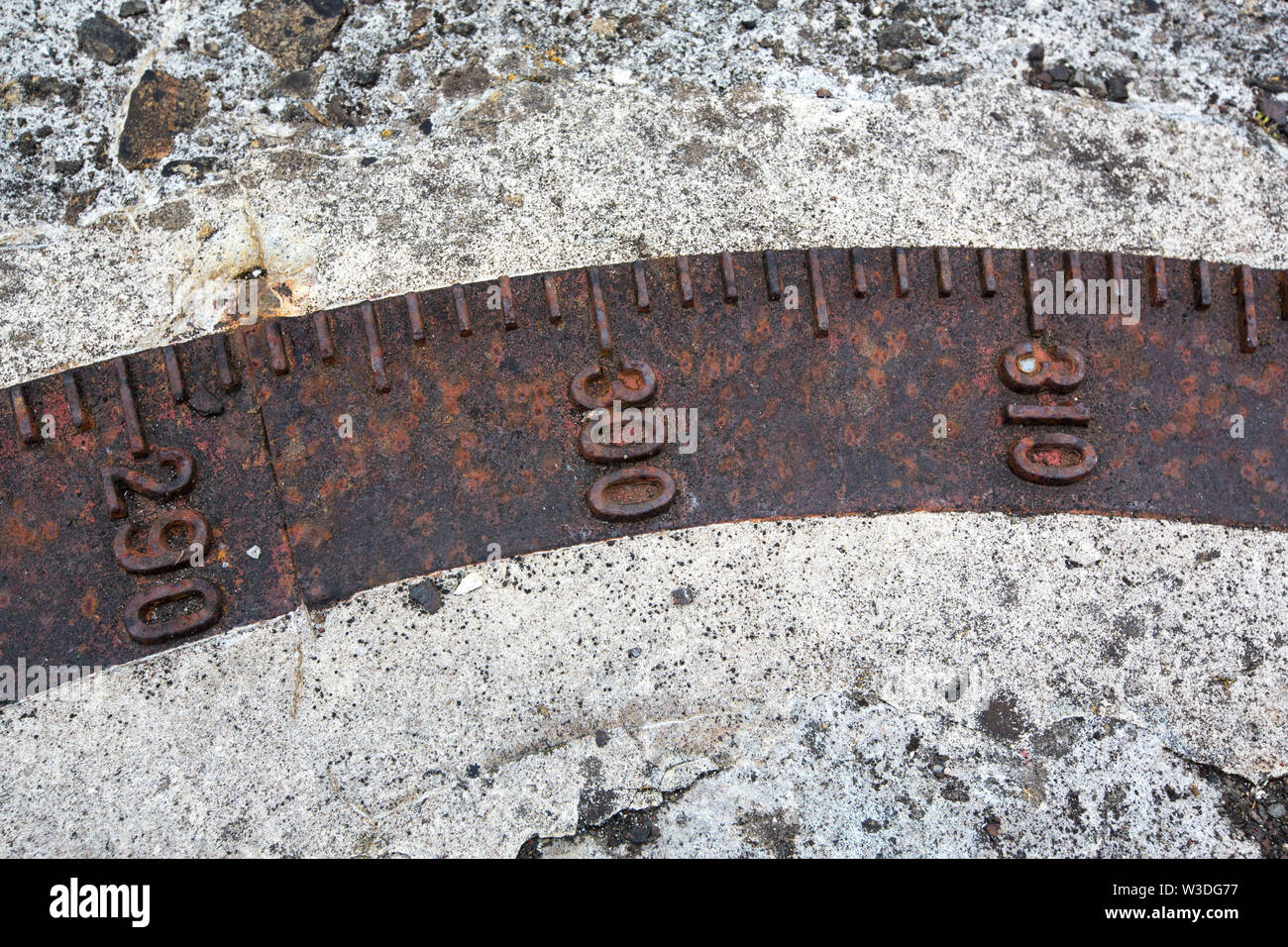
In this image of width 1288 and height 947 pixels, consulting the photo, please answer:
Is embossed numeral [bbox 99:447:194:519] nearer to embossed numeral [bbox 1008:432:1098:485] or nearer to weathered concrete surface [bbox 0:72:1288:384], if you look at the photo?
weathered concrete surface [bbox 0:72:1288:384]

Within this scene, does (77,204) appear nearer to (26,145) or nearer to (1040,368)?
(26,145)

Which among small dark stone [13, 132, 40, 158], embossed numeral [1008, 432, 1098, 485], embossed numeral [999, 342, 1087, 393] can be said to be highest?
small dark stone [13, 132, 40, 158]

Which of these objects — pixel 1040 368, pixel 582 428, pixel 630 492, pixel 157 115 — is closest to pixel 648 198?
pixel 582 428

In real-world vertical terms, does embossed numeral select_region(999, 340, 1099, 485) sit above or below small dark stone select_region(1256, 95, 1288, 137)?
below

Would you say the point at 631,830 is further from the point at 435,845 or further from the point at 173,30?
the point at 173,30

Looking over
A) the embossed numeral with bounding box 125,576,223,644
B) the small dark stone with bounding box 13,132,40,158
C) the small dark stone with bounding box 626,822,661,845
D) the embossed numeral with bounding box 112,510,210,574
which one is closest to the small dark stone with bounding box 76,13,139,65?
the small dark stone with bounding box 13,132,40,158

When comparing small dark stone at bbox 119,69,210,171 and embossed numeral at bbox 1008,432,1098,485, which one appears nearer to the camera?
embossed numeral at bbox 1008,432,1098,485
